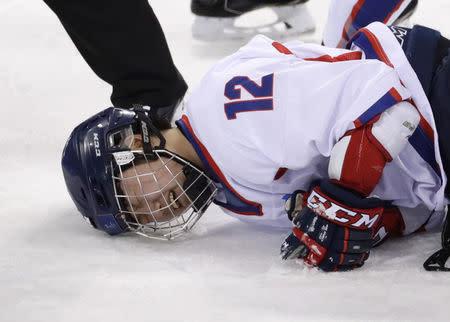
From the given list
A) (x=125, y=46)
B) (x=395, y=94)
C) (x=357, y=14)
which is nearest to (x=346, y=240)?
(x=395, y=94)

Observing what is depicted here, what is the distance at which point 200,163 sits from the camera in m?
1.42

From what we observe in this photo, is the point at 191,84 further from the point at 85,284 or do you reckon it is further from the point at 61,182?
the point at 85,284

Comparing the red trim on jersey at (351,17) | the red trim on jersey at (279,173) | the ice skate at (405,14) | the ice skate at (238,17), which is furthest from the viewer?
the ice skate at (238,17)

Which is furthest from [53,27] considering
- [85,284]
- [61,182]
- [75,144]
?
[85,284]

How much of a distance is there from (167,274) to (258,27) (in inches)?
61.3

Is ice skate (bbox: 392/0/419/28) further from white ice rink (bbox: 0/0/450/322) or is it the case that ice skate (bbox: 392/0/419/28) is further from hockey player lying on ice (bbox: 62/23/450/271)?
white ice rink (bbox: 0/0/450/322)

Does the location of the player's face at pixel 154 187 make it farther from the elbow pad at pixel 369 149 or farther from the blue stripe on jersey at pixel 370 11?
the blue stripe on jersey at pixel 370 11

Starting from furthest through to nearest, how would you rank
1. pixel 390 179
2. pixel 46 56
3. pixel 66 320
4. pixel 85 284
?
pixel 46 56 < pixel 390 179 < pixel 85 284 < pixel 66 320

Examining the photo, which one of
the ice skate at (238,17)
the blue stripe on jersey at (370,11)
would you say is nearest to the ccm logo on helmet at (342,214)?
the blue stripe on jersey at (370,11)

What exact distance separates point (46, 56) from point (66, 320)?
155 centimetres

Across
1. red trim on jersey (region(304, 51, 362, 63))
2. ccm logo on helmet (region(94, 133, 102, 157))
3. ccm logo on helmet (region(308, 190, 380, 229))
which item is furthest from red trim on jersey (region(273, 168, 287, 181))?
ccm logo on helmet (region(94, 133, 102, 157))

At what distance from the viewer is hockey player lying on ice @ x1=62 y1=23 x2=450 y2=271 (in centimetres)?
125

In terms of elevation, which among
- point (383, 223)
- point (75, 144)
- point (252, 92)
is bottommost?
point (383, 223)

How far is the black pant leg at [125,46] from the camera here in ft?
5.88
